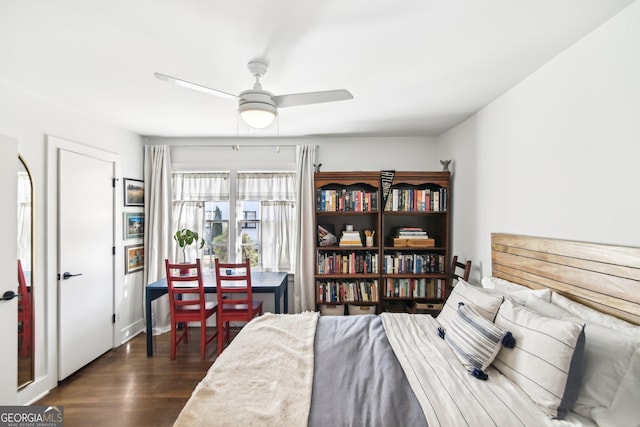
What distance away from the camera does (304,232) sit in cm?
352

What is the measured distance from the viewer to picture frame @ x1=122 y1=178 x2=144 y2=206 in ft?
11.1

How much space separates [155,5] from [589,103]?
Result: 2.38 metres

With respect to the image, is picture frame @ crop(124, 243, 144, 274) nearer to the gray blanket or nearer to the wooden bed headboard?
the gray blanket

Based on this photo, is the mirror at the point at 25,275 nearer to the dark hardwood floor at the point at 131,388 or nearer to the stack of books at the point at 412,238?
the dark hardwood floor at the point at 131,388

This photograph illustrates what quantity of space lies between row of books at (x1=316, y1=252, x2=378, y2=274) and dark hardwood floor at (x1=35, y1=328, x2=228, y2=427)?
5.24 ft

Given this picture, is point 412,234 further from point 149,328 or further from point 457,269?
point 149,328

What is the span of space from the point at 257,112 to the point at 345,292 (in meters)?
2.47

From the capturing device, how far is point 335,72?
1978 mm

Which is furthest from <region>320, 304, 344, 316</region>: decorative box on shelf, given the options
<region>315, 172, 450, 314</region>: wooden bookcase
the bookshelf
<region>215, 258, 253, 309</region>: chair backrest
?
<region>215, 258, 253, 309</region>: chair backrest

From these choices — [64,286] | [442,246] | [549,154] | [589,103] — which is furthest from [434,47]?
[64,286]

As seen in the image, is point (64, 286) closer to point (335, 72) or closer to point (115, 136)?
point (115, 136)

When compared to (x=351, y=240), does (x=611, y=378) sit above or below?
below

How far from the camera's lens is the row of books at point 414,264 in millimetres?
3361

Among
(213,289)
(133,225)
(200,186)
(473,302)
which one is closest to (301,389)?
(473,302)
